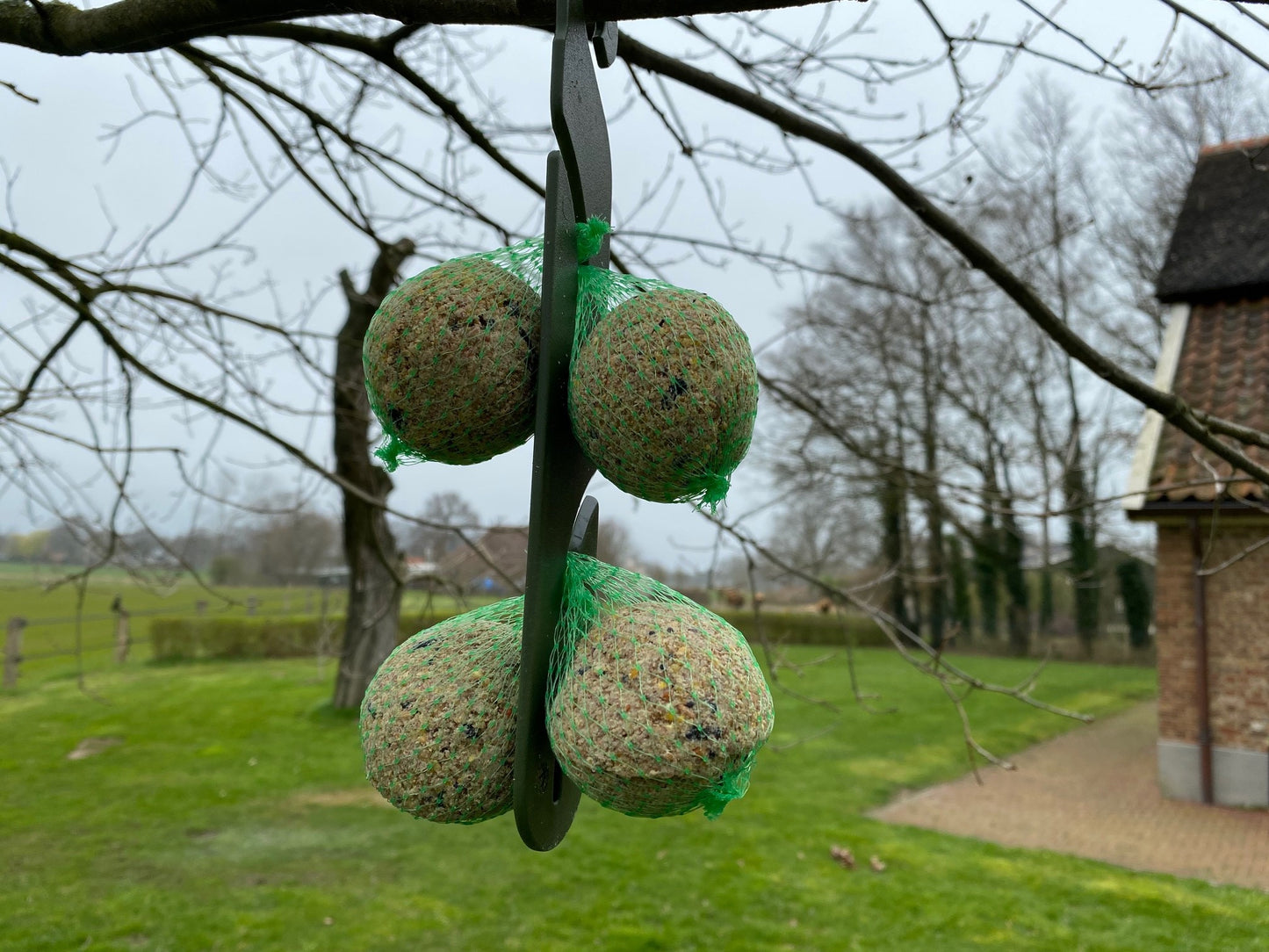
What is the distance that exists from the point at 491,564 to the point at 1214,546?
925 cm

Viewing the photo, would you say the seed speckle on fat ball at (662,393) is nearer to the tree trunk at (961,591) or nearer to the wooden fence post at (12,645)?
the wooden fence post at (12,645)

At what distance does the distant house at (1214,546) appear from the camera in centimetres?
938

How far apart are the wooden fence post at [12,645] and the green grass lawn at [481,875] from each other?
3.94 meters

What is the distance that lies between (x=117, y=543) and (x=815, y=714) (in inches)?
455

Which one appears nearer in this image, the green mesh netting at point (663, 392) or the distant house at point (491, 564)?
the green mesh netting at point (663, 392)

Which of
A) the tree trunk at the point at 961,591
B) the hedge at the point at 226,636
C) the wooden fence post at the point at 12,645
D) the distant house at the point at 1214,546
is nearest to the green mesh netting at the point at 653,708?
the distant house at the point at 1214,546

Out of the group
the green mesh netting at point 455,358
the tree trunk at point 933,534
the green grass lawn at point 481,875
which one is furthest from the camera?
the tree trunk at point 933,534

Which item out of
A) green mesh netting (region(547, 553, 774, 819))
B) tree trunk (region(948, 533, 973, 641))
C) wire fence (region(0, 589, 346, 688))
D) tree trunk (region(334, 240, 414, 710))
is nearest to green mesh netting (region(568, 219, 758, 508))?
green mesh netting (region(547, 553, 774, 819))

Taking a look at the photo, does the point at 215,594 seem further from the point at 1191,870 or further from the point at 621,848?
the point at 1191,870

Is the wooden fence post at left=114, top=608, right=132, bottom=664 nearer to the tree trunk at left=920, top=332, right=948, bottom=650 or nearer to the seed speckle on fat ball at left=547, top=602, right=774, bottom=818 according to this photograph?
the tree trunk at left=920, top=332, right=948, bottom=650

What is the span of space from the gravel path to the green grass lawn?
54cm

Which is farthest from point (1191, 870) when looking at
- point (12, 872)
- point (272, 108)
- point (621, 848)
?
point (12, 872)

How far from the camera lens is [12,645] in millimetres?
14734

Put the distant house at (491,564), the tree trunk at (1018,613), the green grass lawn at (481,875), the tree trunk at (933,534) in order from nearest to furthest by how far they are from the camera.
→ 1. the distant house at (491,564)
2. the green grass lawn at (481,875)
3. the tree trunk at (933,534)
4. the tree trunk at (1018,613)
